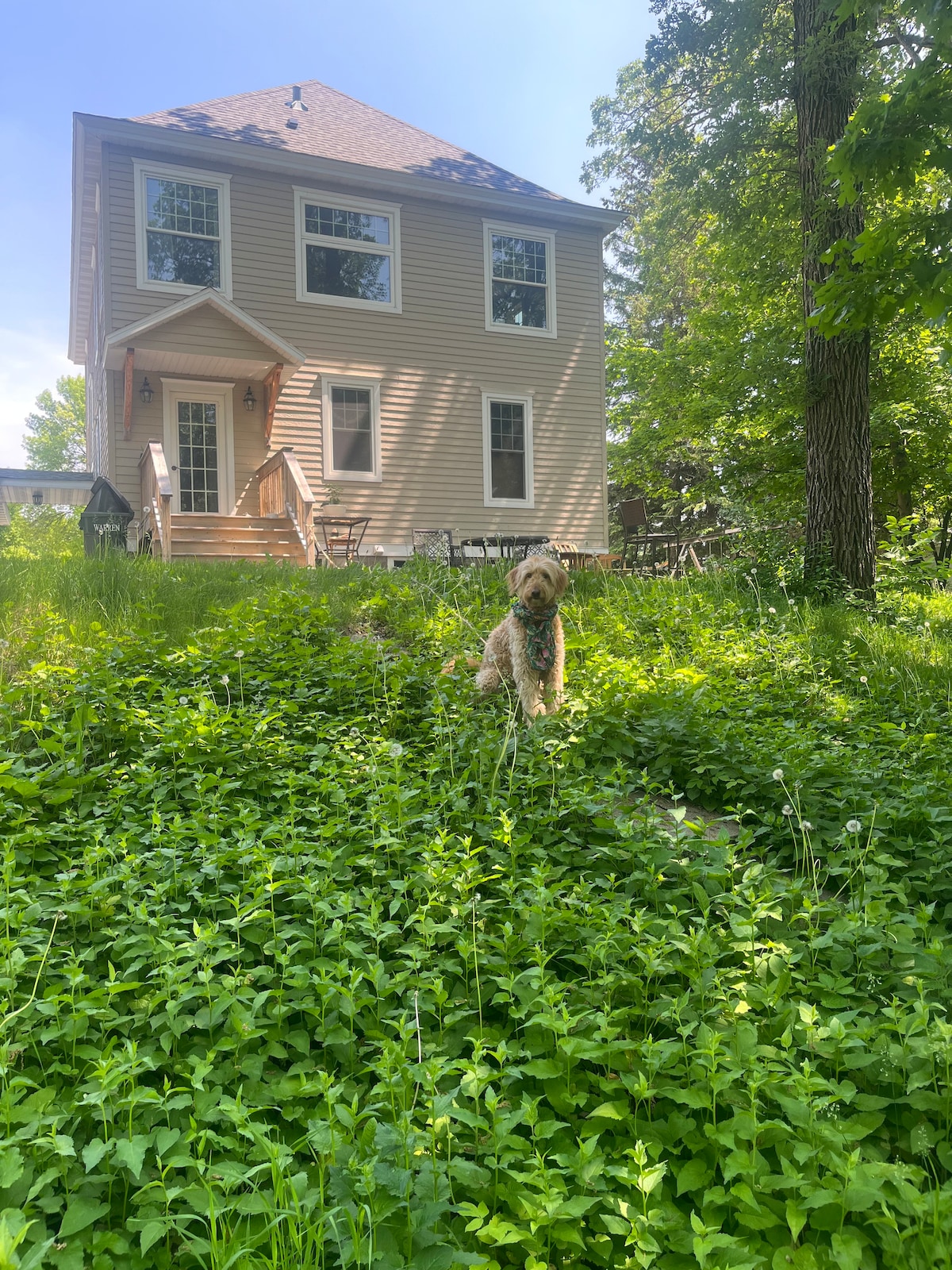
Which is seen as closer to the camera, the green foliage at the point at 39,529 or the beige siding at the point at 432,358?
the beige siding at the point at 432,358

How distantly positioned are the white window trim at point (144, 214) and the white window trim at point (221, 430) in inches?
53.8

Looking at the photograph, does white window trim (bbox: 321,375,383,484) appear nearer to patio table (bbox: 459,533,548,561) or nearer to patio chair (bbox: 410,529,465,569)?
patio chair (bbox: 410,529,465,569)

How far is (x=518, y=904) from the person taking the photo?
272 centimetres

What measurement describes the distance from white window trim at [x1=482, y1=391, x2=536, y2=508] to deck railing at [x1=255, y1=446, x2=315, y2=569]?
3.68 metres

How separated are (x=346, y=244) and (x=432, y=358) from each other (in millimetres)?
2335

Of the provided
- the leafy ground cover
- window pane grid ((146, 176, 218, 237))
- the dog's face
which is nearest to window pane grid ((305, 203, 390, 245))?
window pane grid ((146, 176, 218, 237))

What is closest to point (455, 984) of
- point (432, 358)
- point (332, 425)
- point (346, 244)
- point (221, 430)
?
point (221, 430)

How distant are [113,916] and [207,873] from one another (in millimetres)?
331

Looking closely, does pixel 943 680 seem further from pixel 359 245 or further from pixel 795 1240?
pixel 359 245

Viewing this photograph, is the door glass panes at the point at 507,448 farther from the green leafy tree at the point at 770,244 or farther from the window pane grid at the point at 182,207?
the window pane grid at the point at 182,207

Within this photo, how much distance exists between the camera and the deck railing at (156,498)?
1048 centimetres

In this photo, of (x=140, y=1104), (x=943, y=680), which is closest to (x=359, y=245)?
(x=943, y=680)

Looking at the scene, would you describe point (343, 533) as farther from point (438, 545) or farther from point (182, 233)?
point (182, 233)

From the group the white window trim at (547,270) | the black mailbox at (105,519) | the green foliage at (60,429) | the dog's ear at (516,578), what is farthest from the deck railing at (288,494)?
the green foliage at (60,429)
